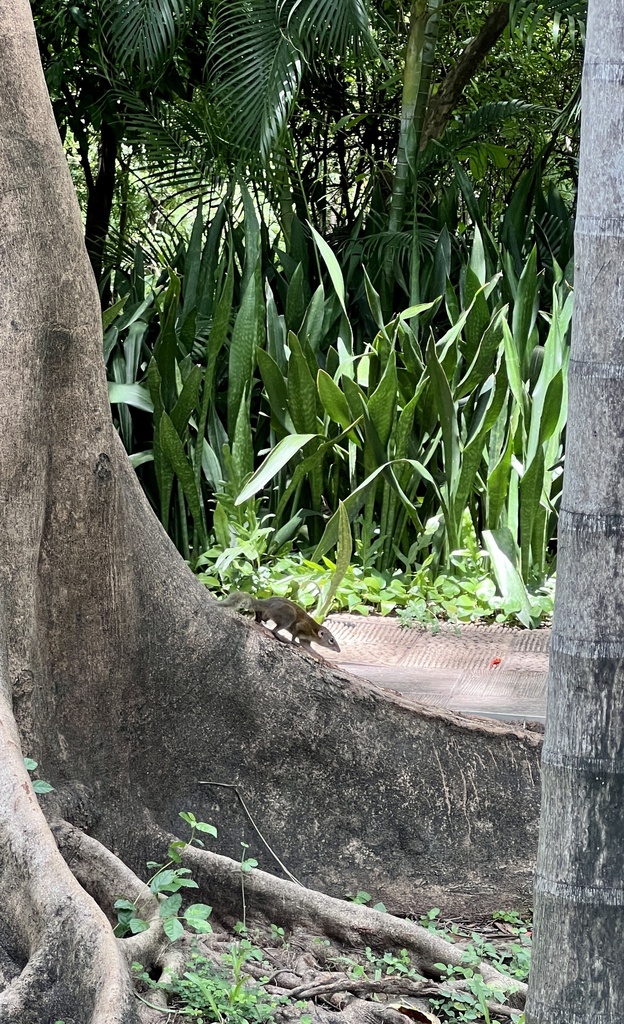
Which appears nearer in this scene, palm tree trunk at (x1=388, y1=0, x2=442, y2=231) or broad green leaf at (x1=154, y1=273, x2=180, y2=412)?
broad green leaf at (x1=154, y1=273, x2=180, y2=412)

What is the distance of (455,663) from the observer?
12.8ft

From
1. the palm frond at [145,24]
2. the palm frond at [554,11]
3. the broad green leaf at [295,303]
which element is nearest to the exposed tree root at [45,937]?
the broad green leaf at [295,303]

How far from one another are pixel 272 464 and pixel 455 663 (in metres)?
1.05

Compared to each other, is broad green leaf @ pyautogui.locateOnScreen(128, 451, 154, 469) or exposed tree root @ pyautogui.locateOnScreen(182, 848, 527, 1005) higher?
broad green leaf @ pyautogui.locateOnScreen(128, 451, 154, 469)

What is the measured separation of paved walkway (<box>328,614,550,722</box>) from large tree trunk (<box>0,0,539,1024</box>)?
74 cm

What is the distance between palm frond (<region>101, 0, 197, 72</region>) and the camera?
17.7ft

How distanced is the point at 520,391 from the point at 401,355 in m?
0.65

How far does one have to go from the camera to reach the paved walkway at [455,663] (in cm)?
346

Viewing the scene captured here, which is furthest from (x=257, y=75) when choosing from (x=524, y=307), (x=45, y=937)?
(x=45, y=937)

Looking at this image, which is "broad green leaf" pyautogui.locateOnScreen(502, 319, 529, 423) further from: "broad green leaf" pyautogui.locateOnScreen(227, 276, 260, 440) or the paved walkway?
"broad green leaf" pyautogui.locateOnScreen(227, 276, 260, 440)

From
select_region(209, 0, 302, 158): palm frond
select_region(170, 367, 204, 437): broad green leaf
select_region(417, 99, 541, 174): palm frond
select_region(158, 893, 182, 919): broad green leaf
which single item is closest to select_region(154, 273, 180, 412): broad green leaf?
select_region(170, 367, 204, 437): broad green leaf

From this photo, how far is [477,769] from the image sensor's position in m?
2.62

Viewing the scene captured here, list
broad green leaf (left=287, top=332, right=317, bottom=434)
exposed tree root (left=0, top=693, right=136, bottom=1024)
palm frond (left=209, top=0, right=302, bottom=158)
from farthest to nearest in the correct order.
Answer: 1. palm frond (left=209, top=0, right=302, bottom=158)
2. broad green leaf (left=287, top=332, right=317, bottom=434)
3. exposed tree root (left=0, top=693, right=136, bottom=1024)

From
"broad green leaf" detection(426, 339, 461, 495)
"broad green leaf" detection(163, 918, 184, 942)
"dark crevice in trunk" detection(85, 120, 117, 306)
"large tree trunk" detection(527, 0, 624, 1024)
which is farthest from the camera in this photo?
"dark crevice in trunk" detection(85, 120, 117, 306)
